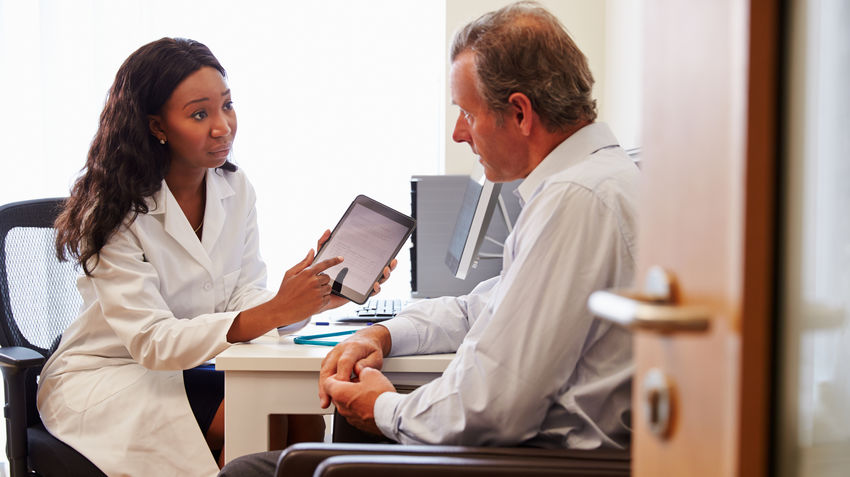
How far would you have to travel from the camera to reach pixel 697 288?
0.47 meters

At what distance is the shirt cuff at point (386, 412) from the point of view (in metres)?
1.08

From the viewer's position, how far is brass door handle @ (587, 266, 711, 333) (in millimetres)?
440

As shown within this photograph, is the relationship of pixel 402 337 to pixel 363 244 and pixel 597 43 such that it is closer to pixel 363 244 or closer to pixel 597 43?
pixel 363 244

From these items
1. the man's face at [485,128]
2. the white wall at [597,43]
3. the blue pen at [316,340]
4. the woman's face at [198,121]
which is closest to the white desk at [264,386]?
the blue pen at [316,340]

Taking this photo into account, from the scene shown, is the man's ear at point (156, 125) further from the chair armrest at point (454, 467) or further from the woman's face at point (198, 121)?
the chair armrest at point (454, 467)

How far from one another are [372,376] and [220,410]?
1.81 feet

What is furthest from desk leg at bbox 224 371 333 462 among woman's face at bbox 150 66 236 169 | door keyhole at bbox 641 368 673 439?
door keyhole at bbox 641 368 673 439

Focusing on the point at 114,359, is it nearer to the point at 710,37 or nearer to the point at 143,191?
the point at 143,191

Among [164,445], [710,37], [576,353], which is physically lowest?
[164,445]

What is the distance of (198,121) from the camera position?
1.72m

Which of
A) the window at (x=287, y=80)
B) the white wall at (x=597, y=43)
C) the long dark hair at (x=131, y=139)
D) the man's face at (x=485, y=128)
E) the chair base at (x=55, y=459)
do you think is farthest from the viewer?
the window at (x=287, y=80)

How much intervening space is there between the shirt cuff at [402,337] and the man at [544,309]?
0.17 metres

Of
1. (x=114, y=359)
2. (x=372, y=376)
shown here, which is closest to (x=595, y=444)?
(x=372, y=376)

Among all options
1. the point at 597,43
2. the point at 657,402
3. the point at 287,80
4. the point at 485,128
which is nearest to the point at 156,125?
the point at 485,128
